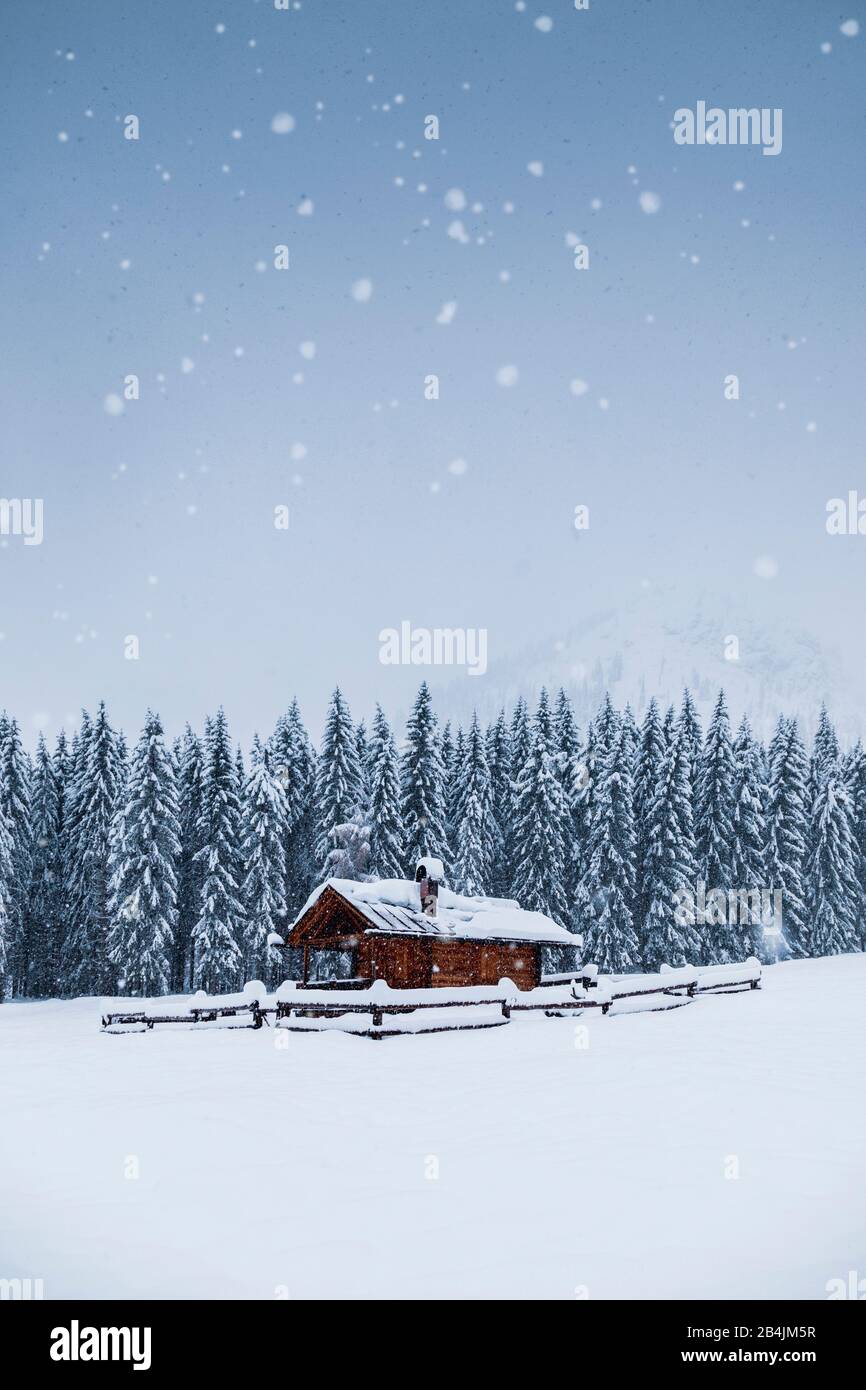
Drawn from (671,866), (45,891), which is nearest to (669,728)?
(671,866)

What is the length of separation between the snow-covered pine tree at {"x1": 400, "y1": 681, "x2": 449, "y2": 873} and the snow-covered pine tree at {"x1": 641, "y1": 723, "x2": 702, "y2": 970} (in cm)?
1042

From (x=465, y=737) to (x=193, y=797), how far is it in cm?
1515

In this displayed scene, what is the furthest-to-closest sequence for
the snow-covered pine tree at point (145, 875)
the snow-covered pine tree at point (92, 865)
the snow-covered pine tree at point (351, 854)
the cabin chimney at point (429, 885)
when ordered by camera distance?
the snow-covered pine tree at point (92, 865)
the snow-covered pine tree at point (145, 875)
the snow-covered pine tree at point (351, 854)
the cabin chimney at point (429, 885)

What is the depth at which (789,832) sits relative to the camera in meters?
49.0

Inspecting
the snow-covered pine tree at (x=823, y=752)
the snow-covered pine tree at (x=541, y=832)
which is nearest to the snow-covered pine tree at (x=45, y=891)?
the snow-covered pine tree at (x=541, y=832)

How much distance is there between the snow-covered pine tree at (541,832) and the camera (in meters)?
47.2

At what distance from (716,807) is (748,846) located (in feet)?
8.64

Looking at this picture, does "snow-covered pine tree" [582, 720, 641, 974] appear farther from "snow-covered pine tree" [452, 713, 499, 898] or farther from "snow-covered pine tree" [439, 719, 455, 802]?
"snow-covered pine tree" [439, 719, 455, 802]

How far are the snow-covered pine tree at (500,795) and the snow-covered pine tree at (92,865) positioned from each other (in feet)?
65.4

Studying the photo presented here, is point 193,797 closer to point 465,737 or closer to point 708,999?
point 465,737

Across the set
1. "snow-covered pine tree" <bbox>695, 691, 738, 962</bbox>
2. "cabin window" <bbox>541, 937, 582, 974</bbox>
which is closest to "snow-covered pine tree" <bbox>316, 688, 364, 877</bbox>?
"cabin window" <bbox>541, 937, 582, 974</bbox>

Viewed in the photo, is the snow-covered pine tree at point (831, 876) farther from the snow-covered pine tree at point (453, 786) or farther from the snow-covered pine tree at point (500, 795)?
the snow-covered pine tree at point (453, 786)

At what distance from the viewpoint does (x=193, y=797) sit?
47875 mm

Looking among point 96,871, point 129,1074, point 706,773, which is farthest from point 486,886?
point 129,1074
